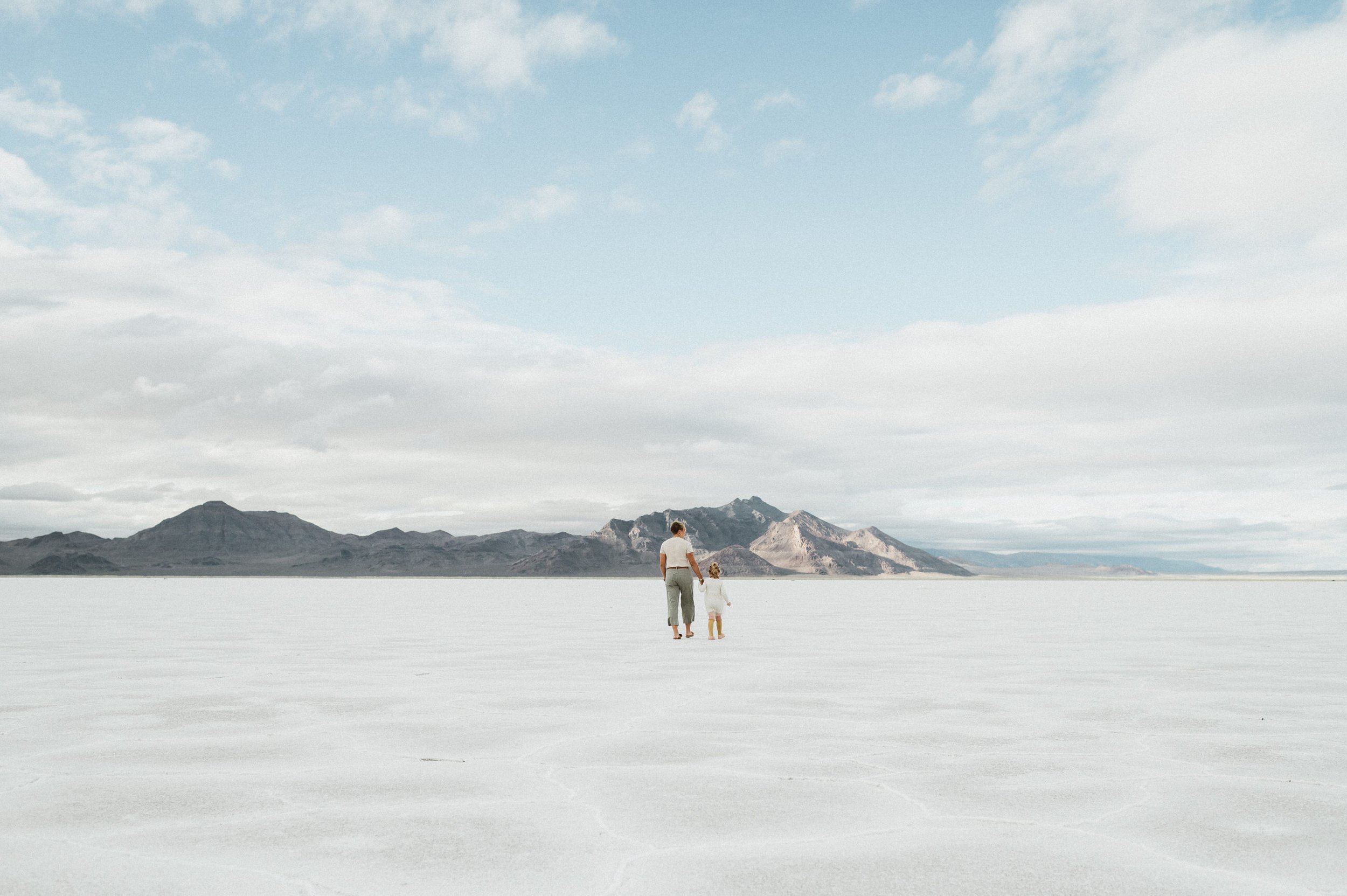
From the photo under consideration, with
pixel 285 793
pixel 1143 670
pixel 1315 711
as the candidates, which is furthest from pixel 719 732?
pixel 1143 670

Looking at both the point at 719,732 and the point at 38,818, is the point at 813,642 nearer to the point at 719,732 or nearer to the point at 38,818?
the point at 719,732

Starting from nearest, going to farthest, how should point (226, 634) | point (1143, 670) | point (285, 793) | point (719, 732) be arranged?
point (285, 793), point (719, 732), point (1143, 670), point (226, 634)

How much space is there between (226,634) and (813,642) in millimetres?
10565

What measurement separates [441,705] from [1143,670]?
309 inches

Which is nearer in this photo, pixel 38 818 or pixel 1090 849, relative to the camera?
pixel 1090 849

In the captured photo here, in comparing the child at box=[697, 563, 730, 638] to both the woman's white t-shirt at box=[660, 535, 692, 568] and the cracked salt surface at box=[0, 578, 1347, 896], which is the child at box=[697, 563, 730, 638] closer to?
the woman's white t-shirt at box=[660, 535, 692, 568]

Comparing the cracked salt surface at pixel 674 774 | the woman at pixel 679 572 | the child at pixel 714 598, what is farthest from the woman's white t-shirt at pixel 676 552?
the cracked salt surface at pixel 674 774

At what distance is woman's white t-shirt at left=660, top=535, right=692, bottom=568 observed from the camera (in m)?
15.5

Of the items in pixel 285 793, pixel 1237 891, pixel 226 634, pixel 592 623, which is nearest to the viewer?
pixel 1237 891

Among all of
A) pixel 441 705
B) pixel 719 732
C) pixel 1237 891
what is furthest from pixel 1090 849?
pixel 441 705

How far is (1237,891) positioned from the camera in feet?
11.8

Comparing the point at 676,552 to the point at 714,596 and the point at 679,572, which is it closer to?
the point at 679,572

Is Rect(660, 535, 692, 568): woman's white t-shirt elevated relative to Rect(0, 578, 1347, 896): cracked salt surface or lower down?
elevated

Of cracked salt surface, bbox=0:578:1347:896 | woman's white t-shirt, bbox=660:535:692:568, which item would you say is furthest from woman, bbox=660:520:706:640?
cracked salt surface, bbox=0:578:1347:896
